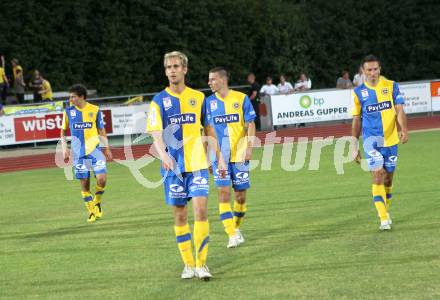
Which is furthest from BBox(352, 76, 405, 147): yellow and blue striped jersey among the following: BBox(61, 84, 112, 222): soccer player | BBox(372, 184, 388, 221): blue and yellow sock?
BBox(61, 84, 112, 222): soccer player

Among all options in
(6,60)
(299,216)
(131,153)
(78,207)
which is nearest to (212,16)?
(6,60)

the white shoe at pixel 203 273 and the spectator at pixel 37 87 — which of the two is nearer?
the white shoe at pixel 203 273

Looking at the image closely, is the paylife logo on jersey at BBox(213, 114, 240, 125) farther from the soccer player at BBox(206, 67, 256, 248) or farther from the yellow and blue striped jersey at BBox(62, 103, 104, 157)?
the yellow and blue striped jersey at BBox(62, 103, 104, 157)

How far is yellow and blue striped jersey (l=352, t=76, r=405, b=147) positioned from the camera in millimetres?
11992

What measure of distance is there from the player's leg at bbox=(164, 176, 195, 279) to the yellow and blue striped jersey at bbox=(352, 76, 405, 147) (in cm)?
377

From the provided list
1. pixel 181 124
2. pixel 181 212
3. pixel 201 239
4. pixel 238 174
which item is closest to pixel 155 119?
pixel 181 124

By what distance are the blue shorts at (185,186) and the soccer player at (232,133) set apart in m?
2.36

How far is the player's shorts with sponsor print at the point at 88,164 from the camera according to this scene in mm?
15023

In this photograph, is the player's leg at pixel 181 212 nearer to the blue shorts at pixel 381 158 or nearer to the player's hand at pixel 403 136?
the blue shorts at pixel 381 158

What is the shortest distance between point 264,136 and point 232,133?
20.1 meters

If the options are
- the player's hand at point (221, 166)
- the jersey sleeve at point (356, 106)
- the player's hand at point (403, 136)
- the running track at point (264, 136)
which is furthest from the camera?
the running track at point (264, 136)

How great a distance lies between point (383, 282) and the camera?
8516 millimetres

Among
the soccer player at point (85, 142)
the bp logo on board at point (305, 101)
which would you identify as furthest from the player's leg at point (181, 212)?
the bp logo on board at point (305, 101)

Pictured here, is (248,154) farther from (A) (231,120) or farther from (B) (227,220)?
(B) (227,220)
